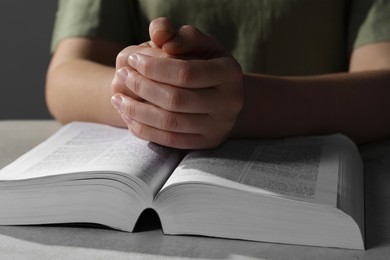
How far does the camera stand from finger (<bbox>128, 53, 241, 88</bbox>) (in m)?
0.80

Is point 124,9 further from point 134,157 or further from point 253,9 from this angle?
point 134,157

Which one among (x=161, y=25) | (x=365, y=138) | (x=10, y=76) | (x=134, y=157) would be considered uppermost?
(x=161, y=25)

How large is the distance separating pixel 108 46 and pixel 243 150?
1.70ft

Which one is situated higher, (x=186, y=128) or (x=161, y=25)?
(x=161, y=25)

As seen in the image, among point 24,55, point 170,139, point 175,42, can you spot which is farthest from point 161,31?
point 24,55

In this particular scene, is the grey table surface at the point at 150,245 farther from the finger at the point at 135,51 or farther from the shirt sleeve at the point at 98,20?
the shirt sleeve at the point at 98,20

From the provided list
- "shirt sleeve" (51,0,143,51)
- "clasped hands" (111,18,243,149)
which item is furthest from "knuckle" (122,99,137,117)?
"shirt sleeve" (51,0,143,51)

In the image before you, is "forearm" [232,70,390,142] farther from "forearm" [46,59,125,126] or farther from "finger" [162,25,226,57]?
"forearm" [46,59,125,126]

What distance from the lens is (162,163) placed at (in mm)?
797

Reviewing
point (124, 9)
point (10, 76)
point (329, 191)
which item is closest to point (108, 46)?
point (124, 9)

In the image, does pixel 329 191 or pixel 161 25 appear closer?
pixel 329 191

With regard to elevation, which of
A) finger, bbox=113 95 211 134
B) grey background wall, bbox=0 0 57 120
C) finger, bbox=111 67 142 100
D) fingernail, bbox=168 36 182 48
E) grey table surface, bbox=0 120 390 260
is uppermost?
fingernail, bbox=168 36 182 48

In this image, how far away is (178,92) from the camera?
0.81 m

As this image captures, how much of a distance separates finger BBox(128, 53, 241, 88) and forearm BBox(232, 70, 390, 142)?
0.15 metres
